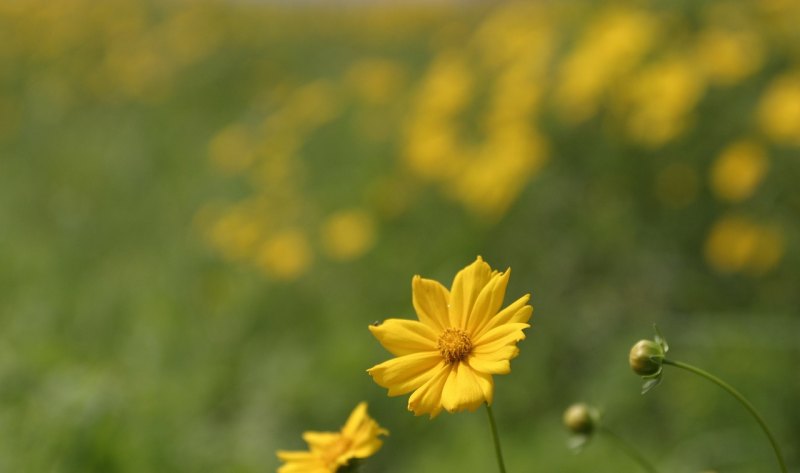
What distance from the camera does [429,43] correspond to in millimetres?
7469

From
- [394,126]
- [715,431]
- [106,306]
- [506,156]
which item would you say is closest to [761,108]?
[506,156]

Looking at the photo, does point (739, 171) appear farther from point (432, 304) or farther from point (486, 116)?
point (432, 304)

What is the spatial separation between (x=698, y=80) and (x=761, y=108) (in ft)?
0.76

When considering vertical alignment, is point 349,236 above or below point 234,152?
below

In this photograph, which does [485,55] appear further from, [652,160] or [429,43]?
[429,43]

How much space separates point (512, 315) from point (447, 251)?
2456 millimetres

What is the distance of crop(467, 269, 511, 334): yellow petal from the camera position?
0.93 meters

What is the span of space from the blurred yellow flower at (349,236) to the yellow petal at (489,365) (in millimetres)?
2573

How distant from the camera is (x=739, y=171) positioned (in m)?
2.89

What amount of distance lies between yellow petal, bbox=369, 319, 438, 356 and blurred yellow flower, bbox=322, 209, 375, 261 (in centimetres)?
251

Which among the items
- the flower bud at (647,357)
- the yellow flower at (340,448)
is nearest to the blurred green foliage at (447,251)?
the yellow flower at (340,448)

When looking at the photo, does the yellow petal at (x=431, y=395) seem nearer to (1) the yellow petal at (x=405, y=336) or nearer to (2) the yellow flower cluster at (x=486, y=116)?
(1) the yellow petal at (x=405, y=336)

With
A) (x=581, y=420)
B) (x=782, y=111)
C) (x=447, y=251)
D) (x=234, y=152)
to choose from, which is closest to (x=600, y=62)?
(x=782, y=111)

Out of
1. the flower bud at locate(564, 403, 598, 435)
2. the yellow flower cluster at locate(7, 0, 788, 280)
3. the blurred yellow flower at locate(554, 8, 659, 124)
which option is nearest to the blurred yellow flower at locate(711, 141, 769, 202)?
the yellow flower cluster at locate(7, 0, 788, 280)
